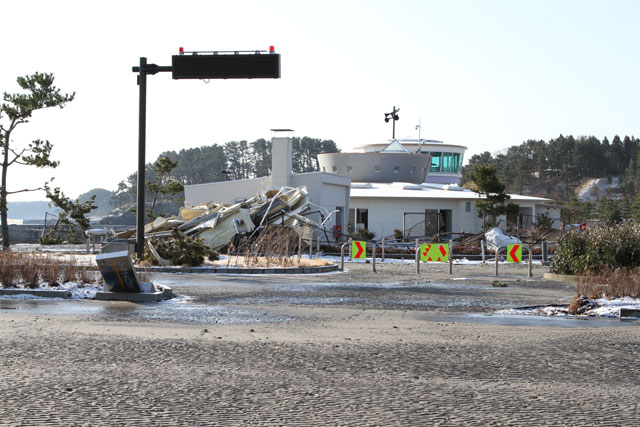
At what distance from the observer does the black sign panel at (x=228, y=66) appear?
2178 cm

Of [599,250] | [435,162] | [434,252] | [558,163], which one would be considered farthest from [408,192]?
[558,163]

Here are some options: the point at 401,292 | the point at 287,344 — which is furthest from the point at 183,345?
the point at 401,292

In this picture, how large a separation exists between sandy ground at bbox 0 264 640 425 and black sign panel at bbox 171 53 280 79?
8993 millimetres

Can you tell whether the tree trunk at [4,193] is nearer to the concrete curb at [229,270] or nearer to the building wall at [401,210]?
the concrete curb at [229,270]

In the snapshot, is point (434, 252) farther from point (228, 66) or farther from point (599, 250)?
point (228, 66)

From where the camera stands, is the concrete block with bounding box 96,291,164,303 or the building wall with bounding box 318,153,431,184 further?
the building wall with bounding box 318,153,431,184

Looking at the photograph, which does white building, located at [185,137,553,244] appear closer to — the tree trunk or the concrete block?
the tree trunk

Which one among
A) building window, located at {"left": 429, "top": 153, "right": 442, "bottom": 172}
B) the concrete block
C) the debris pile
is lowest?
the concrete block

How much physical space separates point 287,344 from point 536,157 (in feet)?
506

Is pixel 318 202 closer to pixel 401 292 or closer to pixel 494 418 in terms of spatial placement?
pixel 401 292

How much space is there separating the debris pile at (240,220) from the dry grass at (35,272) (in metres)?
16.2

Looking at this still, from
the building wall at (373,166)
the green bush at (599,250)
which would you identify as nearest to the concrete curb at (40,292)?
the green bush at (599,250)

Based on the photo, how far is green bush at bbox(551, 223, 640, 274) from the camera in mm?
22062

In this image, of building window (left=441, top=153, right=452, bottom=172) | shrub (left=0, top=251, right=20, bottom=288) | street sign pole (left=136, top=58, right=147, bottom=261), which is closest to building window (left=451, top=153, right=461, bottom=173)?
building window (left=441, top=153, right=452, bottom=172)
